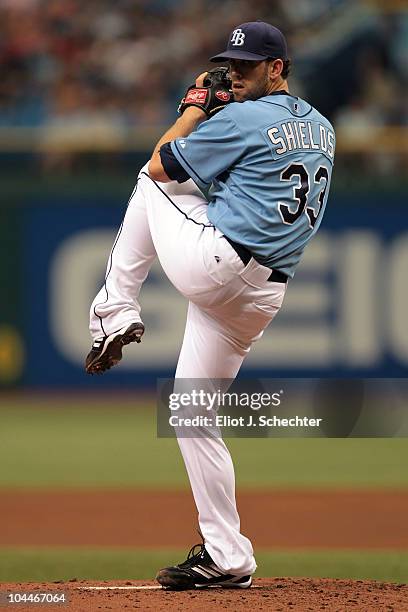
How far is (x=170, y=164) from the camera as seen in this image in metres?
3.79

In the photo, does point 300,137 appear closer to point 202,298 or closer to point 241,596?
point 202,298

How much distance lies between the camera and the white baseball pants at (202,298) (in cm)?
383

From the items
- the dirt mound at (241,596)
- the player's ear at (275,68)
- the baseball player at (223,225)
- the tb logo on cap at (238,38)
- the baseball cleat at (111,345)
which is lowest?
the dirt mound at (241,596)

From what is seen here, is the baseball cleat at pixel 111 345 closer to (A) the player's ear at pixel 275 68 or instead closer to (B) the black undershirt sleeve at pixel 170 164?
(B) the black undershirt sleeve at pixel 170 164

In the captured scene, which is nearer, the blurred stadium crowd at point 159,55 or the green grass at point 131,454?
the green grass at point 131,454

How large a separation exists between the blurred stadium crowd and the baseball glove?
6955 millimetres

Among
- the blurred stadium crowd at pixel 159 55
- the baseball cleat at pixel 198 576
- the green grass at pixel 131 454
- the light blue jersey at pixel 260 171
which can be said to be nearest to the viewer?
the light blue jersey at pixel 260 171

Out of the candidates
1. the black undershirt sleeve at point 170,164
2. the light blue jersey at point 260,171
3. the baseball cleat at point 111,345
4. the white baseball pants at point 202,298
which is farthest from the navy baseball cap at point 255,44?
the baseball cleat at point 111,345

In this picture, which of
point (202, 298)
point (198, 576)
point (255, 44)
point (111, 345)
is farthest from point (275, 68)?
point (198, 576)

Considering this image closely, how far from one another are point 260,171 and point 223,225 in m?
Answer: 0.21

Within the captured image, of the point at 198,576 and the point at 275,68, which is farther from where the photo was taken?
the point at 198,576

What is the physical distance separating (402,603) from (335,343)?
6263mm

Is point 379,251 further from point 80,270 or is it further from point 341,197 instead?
point 80,270

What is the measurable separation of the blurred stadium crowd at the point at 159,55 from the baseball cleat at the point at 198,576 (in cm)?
715
